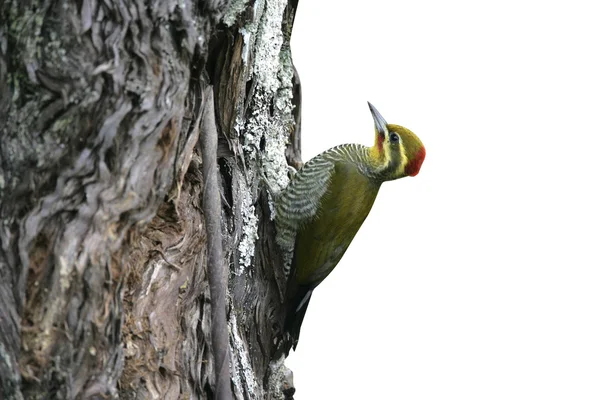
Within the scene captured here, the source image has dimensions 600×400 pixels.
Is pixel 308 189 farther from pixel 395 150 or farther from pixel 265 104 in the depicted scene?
pixel 265 104

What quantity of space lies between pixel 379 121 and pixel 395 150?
0.19 m

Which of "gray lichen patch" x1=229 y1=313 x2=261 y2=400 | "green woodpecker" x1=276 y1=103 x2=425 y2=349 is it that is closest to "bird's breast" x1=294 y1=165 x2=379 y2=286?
"green woodpecker" x1=276 y1=103 x2=425 y2=349

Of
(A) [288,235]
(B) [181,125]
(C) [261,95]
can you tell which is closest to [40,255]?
(B) [181,125]

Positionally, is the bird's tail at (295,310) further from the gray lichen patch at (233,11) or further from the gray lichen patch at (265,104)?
the gray lichen patch at (233,11)

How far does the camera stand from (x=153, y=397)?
2826 mm

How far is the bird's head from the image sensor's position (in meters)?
4.23

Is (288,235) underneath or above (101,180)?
above

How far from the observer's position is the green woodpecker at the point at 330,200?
3926mm

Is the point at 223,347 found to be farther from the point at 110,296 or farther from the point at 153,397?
the point at 110,296

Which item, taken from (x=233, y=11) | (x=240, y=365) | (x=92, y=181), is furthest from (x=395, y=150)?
(x=92, y=181)

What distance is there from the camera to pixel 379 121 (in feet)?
14.4

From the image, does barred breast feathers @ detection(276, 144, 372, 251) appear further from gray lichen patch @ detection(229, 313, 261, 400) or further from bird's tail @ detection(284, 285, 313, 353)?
gray lichen patch @ detection(229, 313, 261, 400)

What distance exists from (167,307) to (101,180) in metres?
0.65

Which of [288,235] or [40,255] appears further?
[288,235]
